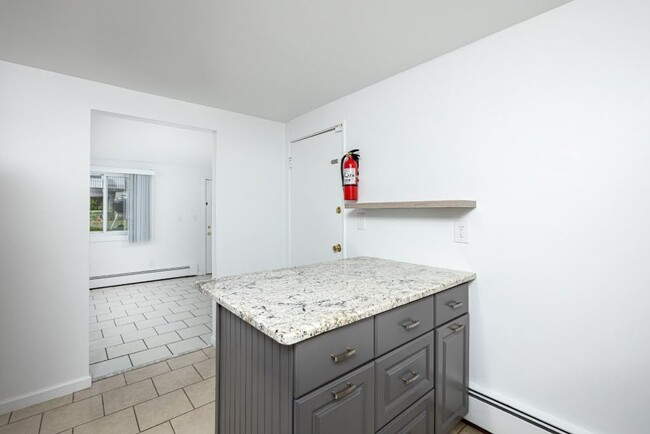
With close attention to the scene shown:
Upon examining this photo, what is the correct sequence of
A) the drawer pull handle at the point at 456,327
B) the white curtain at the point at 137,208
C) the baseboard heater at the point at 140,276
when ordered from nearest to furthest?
the drawer pull handle at the point at 456,327 < the baseboard heater at the point at 140,276 < the white curtain at the point at 137,208

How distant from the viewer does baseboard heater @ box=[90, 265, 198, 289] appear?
16.0 feet

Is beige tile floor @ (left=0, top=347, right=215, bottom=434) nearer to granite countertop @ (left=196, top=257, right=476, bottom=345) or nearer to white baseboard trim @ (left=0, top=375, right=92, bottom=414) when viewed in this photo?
white baseboard trim @ (left=0, top=375, right=92, bottom=414)

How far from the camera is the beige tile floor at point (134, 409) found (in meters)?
1.70

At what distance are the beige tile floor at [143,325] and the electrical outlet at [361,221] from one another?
73.9 inches

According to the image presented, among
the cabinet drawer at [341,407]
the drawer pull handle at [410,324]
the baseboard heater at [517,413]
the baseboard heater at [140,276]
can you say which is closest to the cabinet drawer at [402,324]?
the drawer pull handle at [410,324]

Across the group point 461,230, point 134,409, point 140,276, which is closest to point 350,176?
point 461,230

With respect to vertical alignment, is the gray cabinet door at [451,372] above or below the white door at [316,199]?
below

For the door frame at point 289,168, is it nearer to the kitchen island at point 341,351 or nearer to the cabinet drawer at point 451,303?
the kitchen island at point 341,351

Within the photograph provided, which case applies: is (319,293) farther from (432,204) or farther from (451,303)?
(432,204)

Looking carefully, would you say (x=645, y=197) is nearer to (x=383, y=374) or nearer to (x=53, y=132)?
Result: (x=383, y=374)

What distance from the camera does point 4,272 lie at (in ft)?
6.09

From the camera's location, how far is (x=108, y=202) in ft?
16.8

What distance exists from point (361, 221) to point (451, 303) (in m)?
1.00

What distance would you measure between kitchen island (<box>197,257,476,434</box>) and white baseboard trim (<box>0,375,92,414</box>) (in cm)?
144
